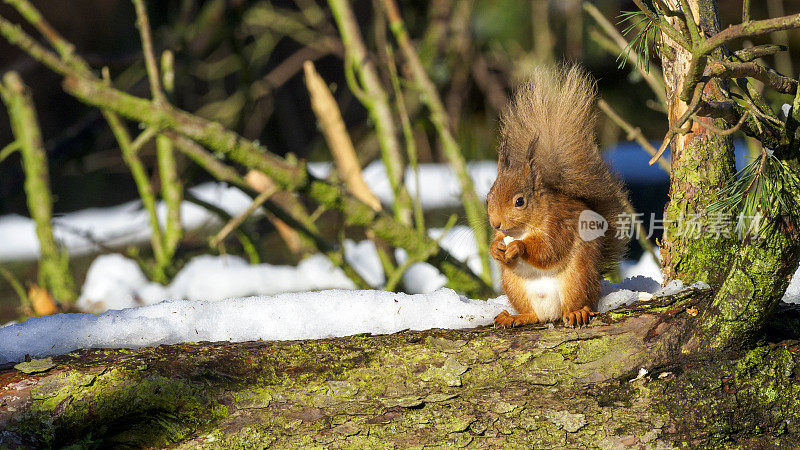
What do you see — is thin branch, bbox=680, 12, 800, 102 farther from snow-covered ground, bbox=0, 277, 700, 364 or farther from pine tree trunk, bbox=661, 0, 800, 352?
snow-covered ground, bbox=0, 277, 700, 364

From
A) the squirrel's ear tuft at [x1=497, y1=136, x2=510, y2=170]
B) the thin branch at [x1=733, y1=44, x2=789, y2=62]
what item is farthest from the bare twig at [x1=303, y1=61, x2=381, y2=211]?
the thin branch at [x1=733, y1=44, x2=789, y2=62]

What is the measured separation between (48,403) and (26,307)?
182cm

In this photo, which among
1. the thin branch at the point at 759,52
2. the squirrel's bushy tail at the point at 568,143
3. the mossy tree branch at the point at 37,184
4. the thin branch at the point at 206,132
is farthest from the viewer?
the mossy tree branch at the point at 37,184

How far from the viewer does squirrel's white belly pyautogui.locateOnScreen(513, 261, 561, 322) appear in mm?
1547

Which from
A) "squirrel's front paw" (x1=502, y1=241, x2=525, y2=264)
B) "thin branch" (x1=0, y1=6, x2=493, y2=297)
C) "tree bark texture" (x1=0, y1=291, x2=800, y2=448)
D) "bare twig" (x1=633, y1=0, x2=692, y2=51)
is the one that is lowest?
"tree bark texture" (x1=0, y1=291, x2=800, y2=448)

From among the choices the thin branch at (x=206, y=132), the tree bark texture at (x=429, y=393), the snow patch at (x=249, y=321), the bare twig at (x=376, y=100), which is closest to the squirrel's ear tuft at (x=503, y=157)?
the snow patch at (x=249, y=321)

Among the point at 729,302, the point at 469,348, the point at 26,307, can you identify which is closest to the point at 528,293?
the point at 469,348

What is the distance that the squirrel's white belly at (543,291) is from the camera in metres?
1.55

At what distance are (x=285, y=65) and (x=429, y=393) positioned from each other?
3680 mm

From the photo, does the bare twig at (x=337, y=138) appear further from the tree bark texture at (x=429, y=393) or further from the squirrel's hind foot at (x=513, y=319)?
the tree bark texture at (x=429, y=393)

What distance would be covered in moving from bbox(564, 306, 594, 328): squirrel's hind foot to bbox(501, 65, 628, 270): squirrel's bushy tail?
0.20m

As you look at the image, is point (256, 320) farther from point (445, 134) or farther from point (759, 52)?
point (445, 134)

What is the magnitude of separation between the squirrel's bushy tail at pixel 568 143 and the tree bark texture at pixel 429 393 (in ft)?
1.04

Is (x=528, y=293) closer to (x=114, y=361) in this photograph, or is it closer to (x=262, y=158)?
(x=114, y=361)
